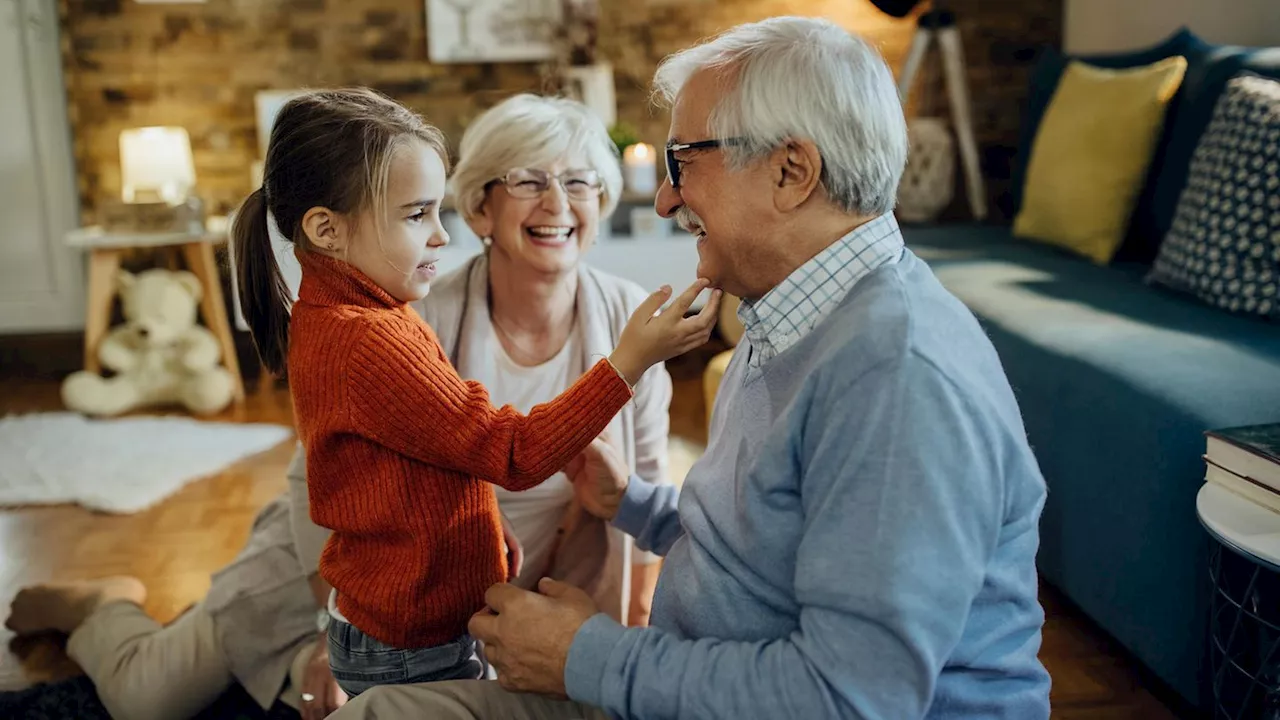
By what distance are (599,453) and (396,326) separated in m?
0.43

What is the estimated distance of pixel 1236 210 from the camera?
227 cm

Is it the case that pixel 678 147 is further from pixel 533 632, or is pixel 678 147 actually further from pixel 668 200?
pixel 533 632

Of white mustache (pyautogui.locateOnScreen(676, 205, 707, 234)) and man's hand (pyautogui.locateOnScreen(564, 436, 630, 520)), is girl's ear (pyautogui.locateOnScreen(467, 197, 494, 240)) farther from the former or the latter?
white mustache (pyautogui.locateOnScreen(676, 205, 707, 234))

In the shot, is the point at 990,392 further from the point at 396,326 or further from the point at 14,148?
the point at 14,148

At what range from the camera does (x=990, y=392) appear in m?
1.05

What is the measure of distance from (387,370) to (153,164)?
3.26 metres

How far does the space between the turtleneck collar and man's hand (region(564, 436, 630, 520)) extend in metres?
0.43

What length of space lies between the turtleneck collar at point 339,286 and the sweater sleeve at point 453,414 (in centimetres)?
4

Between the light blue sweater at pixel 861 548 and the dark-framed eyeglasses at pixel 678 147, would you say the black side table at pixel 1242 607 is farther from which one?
the dark-framed eyeglasses at pixel 678 147

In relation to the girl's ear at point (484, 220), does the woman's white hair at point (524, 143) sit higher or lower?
higher

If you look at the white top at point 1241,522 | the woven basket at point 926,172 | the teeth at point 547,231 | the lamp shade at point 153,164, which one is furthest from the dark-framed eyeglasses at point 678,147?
the lamp shade at point 153,164

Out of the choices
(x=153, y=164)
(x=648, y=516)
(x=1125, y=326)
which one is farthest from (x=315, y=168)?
(x=153, y=164)

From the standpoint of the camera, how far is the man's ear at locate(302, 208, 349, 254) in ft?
4.12

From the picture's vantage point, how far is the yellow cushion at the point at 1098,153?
302 centimetres
